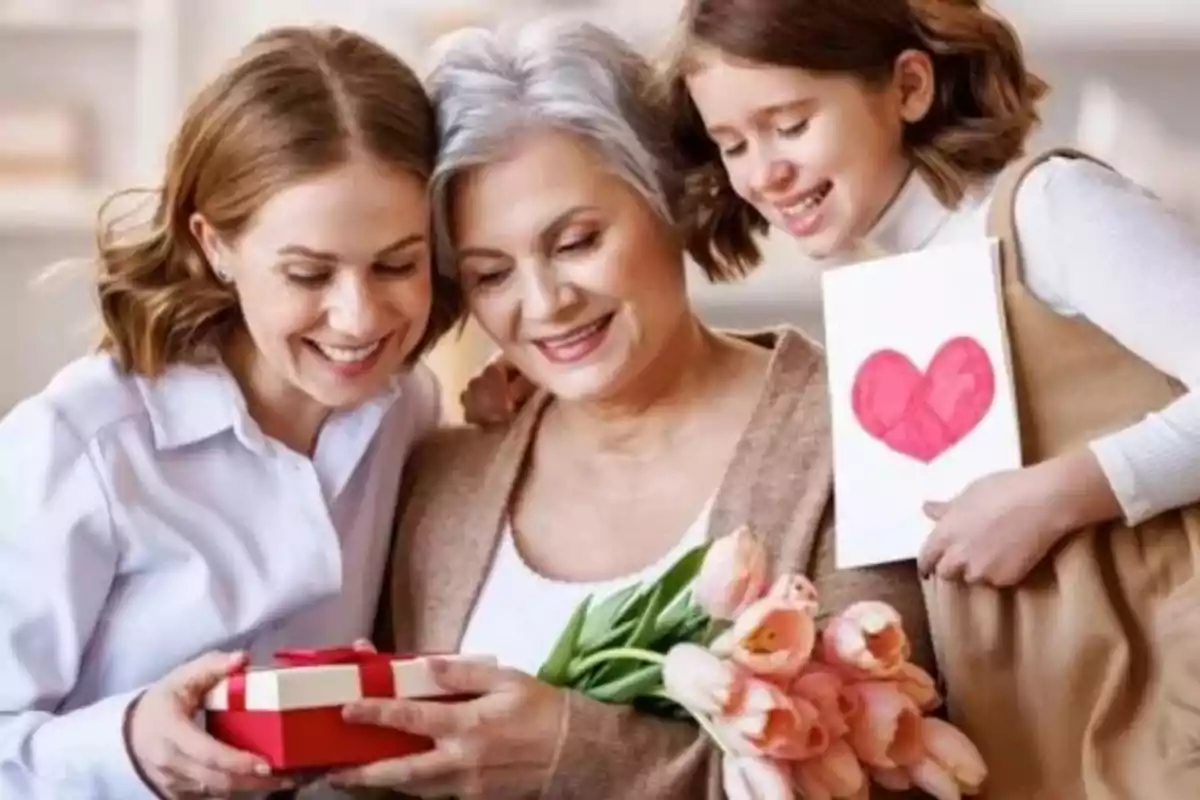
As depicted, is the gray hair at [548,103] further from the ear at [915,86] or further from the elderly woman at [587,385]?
the ear at [915,86]

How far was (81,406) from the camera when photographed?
1293 millimetres

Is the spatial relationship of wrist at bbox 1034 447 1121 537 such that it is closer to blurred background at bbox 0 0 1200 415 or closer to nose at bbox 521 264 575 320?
nose at bbox 521 264 575 320

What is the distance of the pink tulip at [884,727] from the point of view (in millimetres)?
1044

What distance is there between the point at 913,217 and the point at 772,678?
431 millimetres

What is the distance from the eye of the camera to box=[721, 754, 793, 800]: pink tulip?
3.29 ft

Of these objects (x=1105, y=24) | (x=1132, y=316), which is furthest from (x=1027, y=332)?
(x=1105, y=24)

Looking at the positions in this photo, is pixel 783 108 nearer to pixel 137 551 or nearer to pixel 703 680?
pixel 703 680

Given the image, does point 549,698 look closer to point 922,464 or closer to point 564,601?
point 564,601

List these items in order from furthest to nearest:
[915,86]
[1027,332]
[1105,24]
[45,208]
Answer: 1. [45,208]
2. [1105,24]
3. [915,86]
4. [1027,332]

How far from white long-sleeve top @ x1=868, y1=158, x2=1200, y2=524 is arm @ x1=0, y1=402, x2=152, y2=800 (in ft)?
2.25

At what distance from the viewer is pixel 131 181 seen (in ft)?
7.47

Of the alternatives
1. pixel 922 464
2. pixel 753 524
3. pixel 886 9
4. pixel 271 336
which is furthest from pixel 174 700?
pixel 886 9

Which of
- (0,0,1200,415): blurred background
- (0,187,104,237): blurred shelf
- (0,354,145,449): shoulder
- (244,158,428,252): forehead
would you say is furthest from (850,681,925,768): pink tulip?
(0,187,104,237): blurred shelf

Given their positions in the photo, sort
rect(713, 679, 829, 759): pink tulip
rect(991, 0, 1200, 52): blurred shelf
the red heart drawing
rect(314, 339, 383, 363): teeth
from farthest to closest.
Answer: rect(991, 0, 1200, 52): blurred shelf, rect(314, 339, 383, 363): teeth, the red heart drawing, rect(713, 679, 829, 759): pink tulip
